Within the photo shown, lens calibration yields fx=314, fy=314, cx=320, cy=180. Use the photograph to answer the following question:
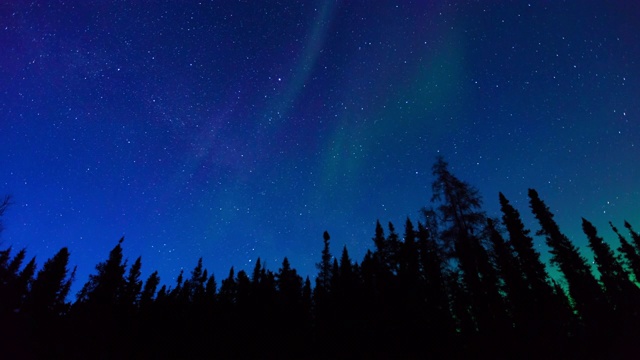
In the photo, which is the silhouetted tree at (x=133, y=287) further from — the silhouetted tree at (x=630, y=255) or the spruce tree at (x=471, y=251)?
the silhouetted tree at (x=630, y=255)

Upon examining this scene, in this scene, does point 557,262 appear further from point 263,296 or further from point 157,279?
point 157,279

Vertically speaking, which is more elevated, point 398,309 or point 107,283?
point 107,283

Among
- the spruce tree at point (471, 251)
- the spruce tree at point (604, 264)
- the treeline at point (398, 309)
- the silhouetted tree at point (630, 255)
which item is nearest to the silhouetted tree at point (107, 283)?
the treeline at point (398, 309)

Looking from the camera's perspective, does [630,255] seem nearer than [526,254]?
No

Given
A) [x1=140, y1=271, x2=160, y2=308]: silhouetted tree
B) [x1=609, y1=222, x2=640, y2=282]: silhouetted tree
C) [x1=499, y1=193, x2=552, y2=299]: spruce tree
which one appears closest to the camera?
[x1=499, y1=193, x2=552, y2=299]: spruce tree

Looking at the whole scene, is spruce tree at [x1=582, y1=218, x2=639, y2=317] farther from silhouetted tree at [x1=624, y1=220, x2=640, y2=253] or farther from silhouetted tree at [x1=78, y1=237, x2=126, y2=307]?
silhouetted tree at [x1=78, y1=237, x2=126, y2=307]

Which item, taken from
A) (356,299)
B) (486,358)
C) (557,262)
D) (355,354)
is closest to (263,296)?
(356,299)

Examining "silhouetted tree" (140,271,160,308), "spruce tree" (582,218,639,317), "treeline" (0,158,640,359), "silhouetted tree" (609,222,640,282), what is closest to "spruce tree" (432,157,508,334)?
"treeline" (0,158,640,359)

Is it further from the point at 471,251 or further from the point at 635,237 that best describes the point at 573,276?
the point at 635,237

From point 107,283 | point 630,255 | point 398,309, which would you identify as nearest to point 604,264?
point 630,255

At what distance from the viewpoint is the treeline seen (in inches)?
950

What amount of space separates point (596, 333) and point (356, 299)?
2371 cm

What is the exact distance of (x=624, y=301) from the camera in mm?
27203

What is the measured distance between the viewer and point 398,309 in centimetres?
3191
